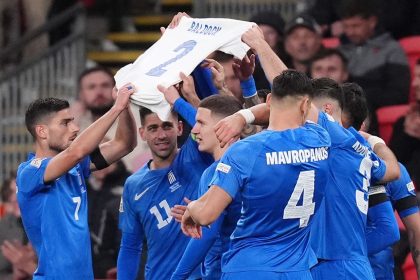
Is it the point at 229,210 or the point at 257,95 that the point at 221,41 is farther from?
the point at 229,210

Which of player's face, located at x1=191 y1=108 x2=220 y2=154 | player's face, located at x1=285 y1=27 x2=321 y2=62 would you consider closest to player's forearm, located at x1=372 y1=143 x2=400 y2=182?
player's face, located at x1=191 y1=108 x2=220 y2=154

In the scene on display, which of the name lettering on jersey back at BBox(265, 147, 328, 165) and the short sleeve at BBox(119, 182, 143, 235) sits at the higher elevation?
the name lettering on jersey back at BBox(265, 147, 328, 165)

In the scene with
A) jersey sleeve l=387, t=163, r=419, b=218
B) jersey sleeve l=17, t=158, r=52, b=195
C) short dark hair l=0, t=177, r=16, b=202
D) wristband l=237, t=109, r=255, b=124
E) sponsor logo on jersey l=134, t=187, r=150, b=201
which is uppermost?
wristband l=237, t=109, r=255, b=124

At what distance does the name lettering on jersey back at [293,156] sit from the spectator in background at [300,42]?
5.07m

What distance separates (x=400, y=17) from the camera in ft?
48.1

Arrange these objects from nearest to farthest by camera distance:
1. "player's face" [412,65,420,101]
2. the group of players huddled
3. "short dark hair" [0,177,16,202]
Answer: the group of players huddled
"player's face" [412,65,420,101]
"short dark hair" [0,177,16,202]

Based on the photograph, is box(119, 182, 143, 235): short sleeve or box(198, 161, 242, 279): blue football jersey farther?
box(119, 182, 143, 235): short sleeve

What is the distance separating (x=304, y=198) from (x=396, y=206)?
64.8 inches

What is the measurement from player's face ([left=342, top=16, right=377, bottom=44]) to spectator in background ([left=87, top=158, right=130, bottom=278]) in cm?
267

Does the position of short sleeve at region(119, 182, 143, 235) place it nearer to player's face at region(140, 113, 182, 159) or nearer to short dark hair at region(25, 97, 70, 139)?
player's face at region(140, 113, 182, 159)

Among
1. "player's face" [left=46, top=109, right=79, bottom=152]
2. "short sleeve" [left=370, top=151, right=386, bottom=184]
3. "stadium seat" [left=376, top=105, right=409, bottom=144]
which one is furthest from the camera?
"stadium seat" [left=376, top=105, right=409, bottom=144]

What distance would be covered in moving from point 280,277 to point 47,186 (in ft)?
6.34

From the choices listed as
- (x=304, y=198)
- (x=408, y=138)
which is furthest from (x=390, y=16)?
(x=304, y=198)

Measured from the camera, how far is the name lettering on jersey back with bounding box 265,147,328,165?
8.34 meters
